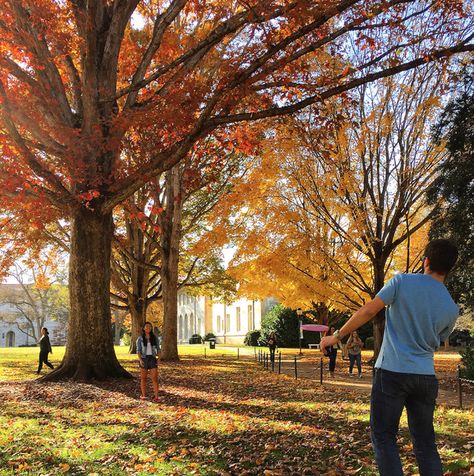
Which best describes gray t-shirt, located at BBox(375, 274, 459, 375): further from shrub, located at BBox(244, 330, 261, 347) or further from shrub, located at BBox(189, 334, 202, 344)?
shrub, located at BBox(189, 334, 202, 344)

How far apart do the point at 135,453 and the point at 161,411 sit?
3.28m

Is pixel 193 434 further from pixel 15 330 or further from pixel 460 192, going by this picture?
pixel 15 330

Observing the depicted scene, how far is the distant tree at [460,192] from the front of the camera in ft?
45.6

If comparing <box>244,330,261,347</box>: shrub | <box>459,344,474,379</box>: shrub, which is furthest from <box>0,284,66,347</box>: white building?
<box>459,344,474,379</box>: shrub

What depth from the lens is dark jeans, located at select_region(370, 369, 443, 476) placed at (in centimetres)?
355

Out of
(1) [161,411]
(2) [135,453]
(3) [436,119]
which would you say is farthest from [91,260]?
(3) [436,119]

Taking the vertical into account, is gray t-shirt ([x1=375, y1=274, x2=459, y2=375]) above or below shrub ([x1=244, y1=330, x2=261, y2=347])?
above

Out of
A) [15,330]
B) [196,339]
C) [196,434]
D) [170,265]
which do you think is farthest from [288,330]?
[15,330]

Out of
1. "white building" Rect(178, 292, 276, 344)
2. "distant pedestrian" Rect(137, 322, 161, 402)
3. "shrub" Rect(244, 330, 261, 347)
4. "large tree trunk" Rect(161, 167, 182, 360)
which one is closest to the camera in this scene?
"distant pedestrian" Rect(137, 322, 161, 402)

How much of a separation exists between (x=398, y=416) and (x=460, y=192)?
11816 mm

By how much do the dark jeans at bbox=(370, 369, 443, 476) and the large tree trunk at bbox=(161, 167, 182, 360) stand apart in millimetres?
23002

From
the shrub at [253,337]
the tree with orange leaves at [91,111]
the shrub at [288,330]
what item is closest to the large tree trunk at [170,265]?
the tree with orange leaves at [91,111]

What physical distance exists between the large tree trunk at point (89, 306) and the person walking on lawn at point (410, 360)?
36.9 feet

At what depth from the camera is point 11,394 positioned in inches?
482
